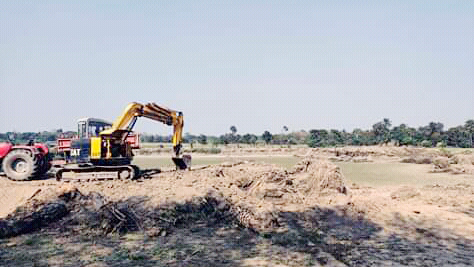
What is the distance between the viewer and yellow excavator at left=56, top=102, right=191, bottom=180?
Answer: 14547 millimetres

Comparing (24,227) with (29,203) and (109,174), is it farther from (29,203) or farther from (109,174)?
(109,174)

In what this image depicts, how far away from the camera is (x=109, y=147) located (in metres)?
14.8

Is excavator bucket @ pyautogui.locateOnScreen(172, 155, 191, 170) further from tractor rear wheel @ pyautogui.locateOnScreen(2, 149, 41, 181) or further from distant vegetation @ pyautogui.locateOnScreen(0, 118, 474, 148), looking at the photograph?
distant vegetation @ pyautogui.locateOnScreen(0, 118, 474, 148)

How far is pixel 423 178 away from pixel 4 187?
70.3 feet

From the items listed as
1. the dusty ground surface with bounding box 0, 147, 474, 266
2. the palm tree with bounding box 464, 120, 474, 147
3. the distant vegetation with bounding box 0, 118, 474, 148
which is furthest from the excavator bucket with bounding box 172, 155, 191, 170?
the palm tree with bounding box 464, 120, 474, 147

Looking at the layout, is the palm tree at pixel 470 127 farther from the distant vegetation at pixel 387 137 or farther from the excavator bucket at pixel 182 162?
the excavator bucket at pixel 182 162

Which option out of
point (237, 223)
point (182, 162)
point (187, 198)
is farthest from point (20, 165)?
point (237, 223)

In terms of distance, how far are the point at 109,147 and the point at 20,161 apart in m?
3.77

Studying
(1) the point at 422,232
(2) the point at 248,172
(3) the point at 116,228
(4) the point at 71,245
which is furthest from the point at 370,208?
(4) the point at 71,245

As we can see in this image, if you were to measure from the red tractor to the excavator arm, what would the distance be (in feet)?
9.99

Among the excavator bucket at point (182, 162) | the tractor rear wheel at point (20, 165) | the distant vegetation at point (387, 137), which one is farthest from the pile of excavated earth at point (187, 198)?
the distant vegetation at point (387, 137)

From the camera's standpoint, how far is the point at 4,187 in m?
13.0

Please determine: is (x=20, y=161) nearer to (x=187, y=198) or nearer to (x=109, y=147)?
(x=109, y=147)

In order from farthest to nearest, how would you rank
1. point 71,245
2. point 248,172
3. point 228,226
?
A: point 248,172
point 228,226
point 71,245
